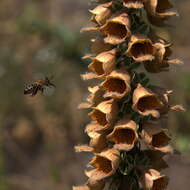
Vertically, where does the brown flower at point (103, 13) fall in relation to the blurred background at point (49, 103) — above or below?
above

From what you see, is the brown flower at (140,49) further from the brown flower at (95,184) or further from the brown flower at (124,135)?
the brown flower at (95,184)

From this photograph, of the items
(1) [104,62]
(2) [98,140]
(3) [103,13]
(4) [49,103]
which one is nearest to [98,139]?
(2) [98,140]

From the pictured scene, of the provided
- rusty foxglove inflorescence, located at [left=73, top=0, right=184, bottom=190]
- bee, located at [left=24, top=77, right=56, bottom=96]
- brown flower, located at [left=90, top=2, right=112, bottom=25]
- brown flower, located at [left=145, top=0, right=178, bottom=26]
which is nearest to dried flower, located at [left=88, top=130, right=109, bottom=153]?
rusty foxglove inflorescence, located at [left=73, top=0, right=184, bottom=190]

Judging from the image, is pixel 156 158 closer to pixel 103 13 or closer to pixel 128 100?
pixel 128 100

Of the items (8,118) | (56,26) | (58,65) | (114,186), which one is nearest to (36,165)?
(8,118)

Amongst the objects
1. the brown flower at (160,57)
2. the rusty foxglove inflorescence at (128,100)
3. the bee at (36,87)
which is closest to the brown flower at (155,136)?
the rusty foxglove inflorescence at (128,100)

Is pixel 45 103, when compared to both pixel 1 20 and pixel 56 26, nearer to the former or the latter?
pixel 56 26
